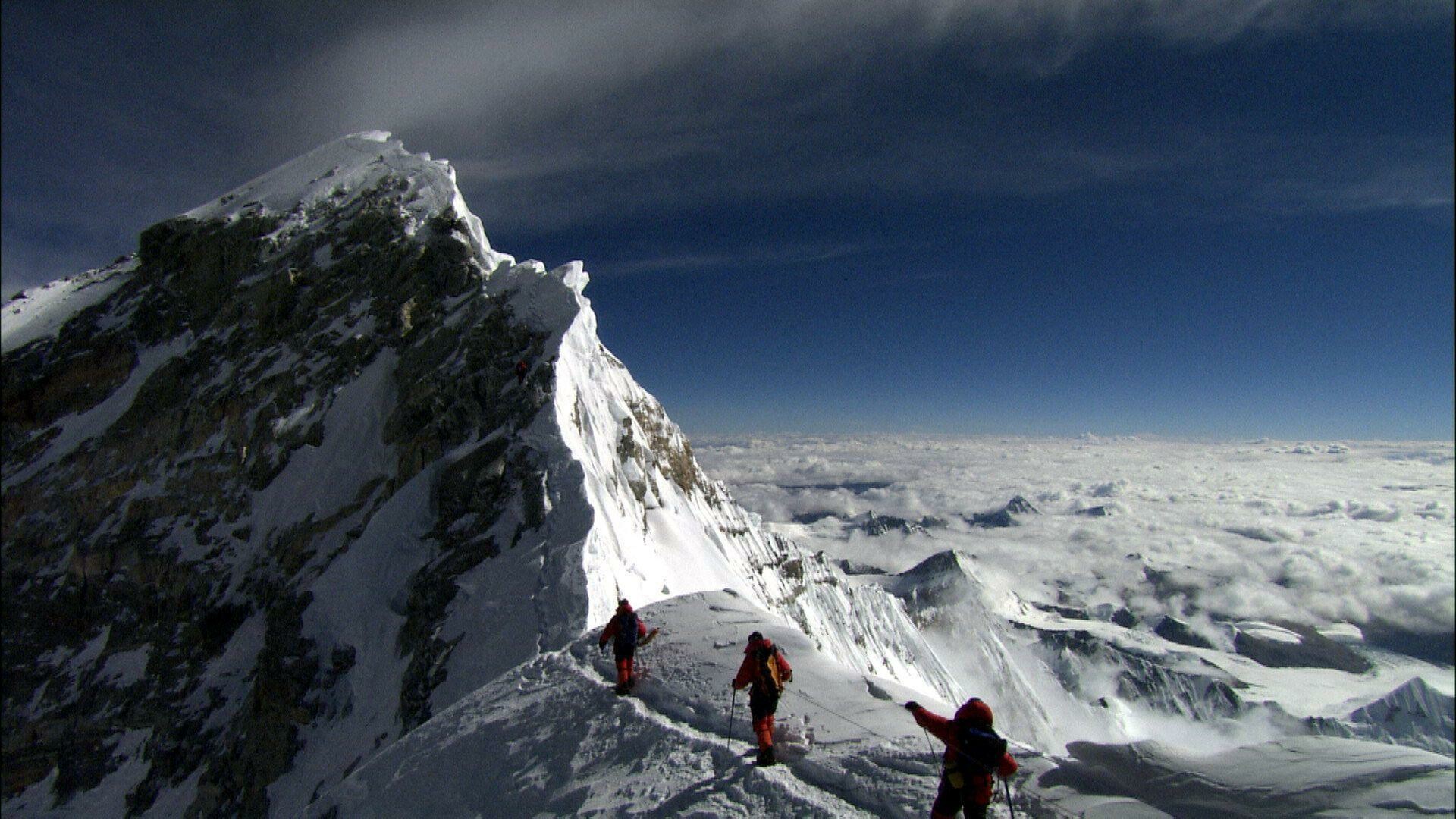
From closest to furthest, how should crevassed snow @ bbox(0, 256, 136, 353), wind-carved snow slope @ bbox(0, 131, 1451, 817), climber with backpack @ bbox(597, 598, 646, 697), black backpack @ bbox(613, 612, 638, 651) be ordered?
wind-carved snow slope @ bbox(0, 131, 1451, 817)
climber with backpack @ bbox(597, 598, 646, 697)
black backpack @ bbox(613, 612, 638, 651)
crevassed snow @ bbox(0, 256, 136, 353)

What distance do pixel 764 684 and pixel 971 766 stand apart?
116 inches

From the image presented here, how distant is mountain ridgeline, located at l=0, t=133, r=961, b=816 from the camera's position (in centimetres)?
2386

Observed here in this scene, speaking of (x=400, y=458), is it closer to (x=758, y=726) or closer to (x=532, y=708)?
(x=532, y=708)

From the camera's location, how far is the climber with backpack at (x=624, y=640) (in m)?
10.7

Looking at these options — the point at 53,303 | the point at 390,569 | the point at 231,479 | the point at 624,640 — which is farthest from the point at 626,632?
the point at 53,303

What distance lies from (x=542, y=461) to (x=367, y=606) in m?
9.45

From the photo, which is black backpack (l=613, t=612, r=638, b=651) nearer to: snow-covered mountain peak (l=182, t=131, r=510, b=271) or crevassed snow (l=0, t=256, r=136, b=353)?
snow-covered mountain peak (l=182, t=131, r=510, b=271)

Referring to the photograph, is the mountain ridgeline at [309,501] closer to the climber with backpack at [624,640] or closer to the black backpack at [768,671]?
the climber with backpack at [624,640]

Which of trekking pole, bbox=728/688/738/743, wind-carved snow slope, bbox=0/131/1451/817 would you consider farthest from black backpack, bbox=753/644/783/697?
wind-carved snow slope, bbox=0/131/1451/817

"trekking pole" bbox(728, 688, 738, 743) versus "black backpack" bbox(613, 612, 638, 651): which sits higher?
"black backpack" bbox(613, 612, 638, 651)

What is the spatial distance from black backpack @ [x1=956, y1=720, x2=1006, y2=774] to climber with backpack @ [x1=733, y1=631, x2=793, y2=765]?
2689 millimetres

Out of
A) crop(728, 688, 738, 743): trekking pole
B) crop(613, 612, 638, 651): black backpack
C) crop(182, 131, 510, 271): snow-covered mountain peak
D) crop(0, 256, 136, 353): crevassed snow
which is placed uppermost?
crop(182, 131, 510, 271): snow-covered mountain peak

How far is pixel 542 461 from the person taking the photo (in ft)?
87.6

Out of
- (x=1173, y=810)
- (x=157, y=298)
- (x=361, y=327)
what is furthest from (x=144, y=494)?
(x=1173, y=810)
